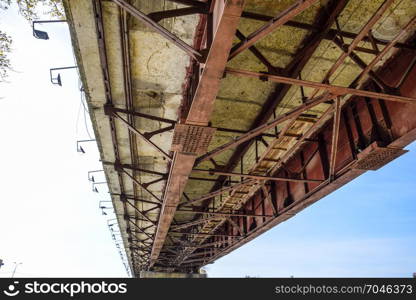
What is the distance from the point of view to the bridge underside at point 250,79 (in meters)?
3.90

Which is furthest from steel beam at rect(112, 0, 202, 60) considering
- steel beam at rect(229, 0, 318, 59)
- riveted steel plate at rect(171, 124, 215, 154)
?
riveted steel plate at rect(171, 124, 215, 154)

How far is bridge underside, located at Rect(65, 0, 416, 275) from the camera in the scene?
12.8ft

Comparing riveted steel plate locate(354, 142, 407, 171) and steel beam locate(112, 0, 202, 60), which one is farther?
riveted steel plate locate(354, 142, 407, 171)

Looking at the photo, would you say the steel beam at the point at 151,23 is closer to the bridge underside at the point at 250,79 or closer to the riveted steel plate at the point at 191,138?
the bridge underside at the point at 250,79

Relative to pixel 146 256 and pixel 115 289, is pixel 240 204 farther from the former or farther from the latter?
pixel 146 256

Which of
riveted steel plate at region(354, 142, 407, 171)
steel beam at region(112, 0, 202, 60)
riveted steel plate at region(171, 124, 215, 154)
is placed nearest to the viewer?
steel beam at region(112, 0, 202, 60)

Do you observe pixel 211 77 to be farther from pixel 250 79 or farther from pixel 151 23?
pixel 250 79

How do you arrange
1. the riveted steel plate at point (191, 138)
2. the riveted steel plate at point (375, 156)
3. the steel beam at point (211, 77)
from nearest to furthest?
the steel beam at point (211, 77) → the riveted steel plate at point (191, 138) → the riveted steel plate at point (375, 156)

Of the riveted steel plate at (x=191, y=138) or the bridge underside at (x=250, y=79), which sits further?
the riveted steel plate at (x=191, y=138)

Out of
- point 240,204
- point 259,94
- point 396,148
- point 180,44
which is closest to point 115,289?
point 180,44

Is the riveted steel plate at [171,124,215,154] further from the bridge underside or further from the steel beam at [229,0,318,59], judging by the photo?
the steel beam at [229,0,318,59]

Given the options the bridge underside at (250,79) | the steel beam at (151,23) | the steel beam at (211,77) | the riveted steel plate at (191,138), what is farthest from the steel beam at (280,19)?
the riveted steel plate at (191,138)

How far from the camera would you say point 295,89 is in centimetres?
612

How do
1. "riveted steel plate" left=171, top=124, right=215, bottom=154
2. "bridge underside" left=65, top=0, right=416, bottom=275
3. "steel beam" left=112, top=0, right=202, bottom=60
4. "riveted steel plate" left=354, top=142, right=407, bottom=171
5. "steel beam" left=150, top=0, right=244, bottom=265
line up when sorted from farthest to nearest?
1. "riveted steel plate" left=354, top=142, right=407, bottom=171
2. "riveted steel plate" left=171, top=124, right=215, bottom=154
3. "bridge underside" left=65, top=0, right=416, bottom=275
4. "steel beam" left=112, top=0, right=202, bottom=60
5. "steel beam" left=150, top=0, right=244, bottom=265
